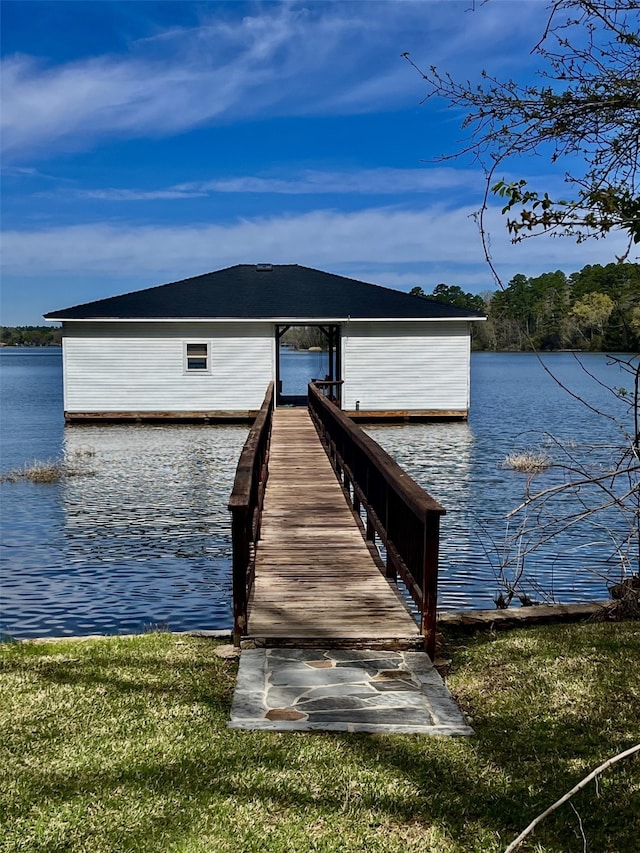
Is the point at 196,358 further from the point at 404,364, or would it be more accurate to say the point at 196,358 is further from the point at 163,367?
the point at 404,364

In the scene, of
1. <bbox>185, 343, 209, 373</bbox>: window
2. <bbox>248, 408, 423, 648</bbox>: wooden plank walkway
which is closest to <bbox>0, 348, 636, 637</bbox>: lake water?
<bbox>248, 408, 423, 648</bbox>: wooden plank walkway

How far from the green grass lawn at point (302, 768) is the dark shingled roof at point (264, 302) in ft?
76.3

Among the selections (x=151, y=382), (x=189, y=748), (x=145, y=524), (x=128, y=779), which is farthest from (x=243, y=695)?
(x=151, y=382)

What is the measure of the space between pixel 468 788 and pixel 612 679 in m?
1.60

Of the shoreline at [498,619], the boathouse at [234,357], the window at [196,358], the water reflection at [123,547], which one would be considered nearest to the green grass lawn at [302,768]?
the shoreline at [498,619]

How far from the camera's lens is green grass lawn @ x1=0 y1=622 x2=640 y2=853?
3.26 metres

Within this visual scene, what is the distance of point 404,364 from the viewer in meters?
28.7

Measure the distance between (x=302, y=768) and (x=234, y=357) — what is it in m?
25.0

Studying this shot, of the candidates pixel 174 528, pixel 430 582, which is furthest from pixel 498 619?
pixel 174 528

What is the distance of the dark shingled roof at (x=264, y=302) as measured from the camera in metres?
27.9

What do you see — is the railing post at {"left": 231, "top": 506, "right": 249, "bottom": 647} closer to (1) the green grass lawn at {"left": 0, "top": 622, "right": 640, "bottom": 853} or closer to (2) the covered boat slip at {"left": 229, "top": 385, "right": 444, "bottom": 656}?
(2) the covered boat slip at {"left": 229, "top": 385, "right": 444, "bottom": 656}

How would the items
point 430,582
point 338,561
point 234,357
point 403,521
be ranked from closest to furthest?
point 430,582
point 403,521
point 338,561
point 234,357

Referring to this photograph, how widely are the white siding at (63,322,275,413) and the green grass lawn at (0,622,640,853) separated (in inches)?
914

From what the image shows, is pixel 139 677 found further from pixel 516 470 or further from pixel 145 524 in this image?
pixel 516 470
